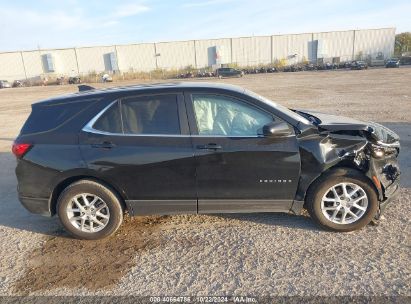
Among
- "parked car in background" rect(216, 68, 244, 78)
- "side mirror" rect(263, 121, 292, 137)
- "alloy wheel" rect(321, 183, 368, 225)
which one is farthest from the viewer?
"parked car in background" rect(216, 68, 244, 78)

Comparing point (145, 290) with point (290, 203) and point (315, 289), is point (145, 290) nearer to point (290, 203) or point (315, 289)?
point (315, 289)

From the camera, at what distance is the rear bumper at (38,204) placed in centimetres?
365

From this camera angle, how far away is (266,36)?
59844mm

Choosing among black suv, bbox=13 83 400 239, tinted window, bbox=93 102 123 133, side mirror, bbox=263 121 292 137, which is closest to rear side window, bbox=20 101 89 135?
black suv, bbox=13 83 400 239

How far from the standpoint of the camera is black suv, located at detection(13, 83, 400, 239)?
134 inches

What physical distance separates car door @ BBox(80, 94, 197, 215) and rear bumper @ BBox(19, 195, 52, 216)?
77cm

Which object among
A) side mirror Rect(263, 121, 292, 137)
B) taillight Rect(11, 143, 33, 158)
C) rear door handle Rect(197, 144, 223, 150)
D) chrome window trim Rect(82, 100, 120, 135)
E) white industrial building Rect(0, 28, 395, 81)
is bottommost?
rear door handle Rect(197, 144, 223, 150)

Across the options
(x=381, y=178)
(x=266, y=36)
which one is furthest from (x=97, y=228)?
(x=266, y=36)

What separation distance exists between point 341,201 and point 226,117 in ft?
5.28

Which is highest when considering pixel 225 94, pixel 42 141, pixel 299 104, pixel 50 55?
pixel 50 55

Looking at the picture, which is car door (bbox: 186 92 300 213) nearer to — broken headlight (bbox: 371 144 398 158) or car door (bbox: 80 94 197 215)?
car door (bbox: 80 94 197 215)

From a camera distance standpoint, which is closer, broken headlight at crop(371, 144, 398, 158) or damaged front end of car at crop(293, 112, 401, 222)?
damaged front end of car at crop(293, 112, 401, 222)

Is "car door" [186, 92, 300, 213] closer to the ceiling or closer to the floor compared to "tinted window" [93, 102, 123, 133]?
closer to the floor

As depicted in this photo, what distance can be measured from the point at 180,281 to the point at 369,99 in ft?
48.9
